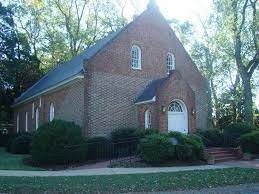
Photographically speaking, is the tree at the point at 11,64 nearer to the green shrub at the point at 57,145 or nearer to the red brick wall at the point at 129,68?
the red brick wall at the point at 129,68

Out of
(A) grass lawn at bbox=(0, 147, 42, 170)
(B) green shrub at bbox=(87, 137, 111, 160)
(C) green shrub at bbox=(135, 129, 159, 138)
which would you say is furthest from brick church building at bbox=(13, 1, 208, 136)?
(A) grass lawn at bbox=(0, 147, 42, 170)

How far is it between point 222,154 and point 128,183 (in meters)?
10.6

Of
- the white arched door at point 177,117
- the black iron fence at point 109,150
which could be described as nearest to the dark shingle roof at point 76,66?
the black iron fence at point 109,150

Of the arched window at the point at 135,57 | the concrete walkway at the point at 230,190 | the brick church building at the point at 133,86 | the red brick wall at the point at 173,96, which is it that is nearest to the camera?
the concrete walkway at the point at 230,190

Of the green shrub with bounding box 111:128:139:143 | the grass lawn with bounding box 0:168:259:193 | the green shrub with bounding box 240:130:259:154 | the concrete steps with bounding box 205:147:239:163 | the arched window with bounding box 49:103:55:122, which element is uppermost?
the arched window with bounding box 49:103:55:122

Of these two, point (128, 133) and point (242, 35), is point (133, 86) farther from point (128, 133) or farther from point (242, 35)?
point (242, 35)

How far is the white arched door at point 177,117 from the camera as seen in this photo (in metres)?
23.8

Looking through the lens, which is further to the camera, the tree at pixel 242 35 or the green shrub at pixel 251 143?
the tree at pixel 242 35

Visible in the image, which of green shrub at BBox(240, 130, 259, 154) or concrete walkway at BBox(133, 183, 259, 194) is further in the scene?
green shrub at BBox(240, 130, 259, 154)

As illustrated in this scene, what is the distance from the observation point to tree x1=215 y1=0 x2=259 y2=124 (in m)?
28.8

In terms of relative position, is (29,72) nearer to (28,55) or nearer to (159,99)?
(28,55)

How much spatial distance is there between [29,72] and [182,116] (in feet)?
73.6

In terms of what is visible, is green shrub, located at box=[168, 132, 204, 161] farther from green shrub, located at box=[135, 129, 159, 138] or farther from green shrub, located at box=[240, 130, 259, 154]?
green shrub, located at box=[240, 130, 259, 154]

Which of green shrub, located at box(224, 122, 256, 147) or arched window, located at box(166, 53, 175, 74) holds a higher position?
arched window, located at box(166, 53, 175, 74)
